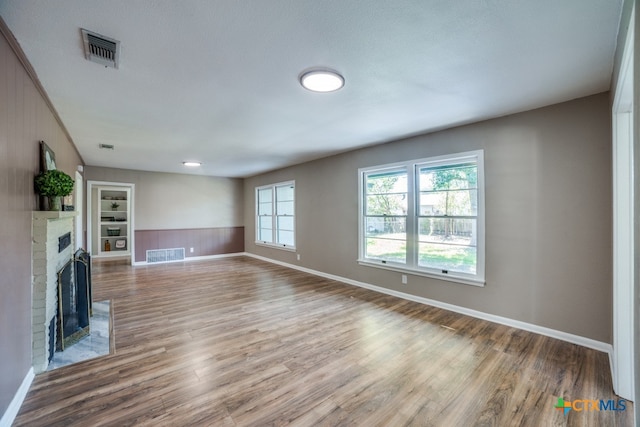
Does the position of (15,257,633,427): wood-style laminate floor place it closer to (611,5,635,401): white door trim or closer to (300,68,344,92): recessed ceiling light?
(611,5,635,401): white door trim

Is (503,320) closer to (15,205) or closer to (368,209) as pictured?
(368,209)

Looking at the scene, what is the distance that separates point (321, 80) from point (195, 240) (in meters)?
6.88

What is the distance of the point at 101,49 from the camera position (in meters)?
1.86

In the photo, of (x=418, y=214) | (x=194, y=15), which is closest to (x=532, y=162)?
(x=418, y=214)

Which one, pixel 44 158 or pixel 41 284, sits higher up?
pixel 44 158

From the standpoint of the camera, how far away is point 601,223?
2.60 meters

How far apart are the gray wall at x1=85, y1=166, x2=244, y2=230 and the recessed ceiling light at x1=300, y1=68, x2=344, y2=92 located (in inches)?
253

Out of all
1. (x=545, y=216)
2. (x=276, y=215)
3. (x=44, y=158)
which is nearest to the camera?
(x=44, y=158)

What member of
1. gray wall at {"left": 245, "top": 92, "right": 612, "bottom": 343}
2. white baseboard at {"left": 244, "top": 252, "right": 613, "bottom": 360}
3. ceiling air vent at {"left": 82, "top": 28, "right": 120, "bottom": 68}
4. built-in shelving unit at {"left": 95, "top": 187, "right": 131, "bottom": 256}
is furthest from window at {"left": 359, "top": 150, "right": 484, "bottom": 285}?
built-in shelving unit at {"left": 95, "top": 187, "right": 131, "bottom": 256}

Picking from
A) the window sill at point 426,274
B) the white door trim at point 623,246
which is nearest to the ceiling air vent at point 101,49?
the white door trim at point 623,246

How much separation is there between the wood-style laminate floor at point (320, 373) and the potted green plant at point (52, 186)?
4.72ft

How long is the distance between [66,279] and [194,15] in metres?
2.93

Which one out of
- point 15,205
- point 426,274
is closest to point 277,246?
point 426,274

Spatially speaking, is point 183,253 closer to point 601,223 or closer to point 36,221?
point 36,221
